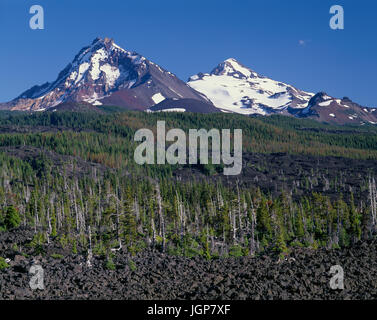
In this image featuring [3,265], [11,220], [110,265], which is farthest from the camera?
[11,220]

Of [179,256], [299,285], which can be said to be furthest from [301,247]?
[299,285]

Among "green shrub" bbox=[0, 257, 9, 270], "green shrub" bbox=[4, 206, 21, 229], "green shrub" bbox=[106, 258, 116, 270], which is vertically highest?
"green shrub" bbox=[4, 206, 21, 229]

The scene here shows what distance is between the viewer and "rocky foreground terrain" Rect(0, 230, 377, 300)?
4375 cm

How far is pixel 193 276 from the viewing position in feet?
181

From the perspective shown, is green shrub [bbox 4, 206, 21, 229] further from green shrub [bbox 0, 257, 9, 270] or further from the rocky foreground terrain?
green shrub [bbox 0, 257, 9, 270]

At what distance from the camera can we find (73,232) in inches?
3445

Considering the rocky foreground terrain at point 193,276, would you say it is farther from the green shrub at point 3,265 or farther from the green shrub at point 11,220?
the green shrub at point 11,220

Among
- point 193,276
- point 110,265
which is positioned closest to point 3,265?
point 110,265

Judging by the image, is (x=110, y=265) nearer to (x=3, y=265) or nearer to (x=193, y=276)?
(x=193, y=276)

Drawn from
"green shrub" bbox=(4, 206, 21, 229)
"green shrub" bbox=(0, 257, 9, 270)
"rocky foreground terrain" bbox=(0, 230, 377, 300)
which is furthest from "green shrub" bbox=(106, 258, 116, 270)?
"green shrub" bbox=(4, 206, 21, 229)

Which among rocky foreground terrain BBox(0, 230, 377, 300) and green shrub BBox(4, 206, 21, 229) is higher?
green shrub BBox(4, 206, 21, 229)

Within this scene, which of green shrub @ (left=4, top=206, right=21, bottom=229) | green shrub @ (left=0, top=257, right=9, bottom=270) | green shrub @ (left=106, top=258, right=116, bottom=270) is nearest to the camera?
green shrub @ (left=0, top=257, right=9, bottom=270)

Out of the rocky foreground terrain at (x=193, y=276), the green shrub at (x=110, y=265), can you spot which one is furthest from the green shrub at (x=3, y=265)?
the green shrub at (x=110, y=265)

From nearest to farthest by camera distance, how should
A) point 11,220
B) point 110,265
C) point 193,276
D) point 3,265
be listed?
point 193,276, point 3,265, point 110,265, point 11,220
